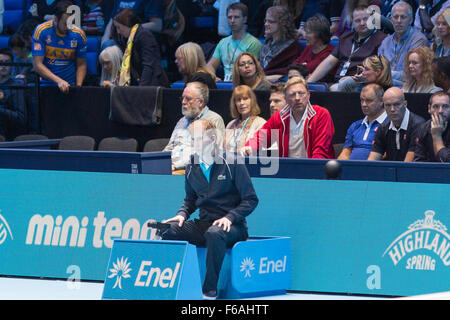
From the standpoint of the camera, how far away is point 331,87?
903 cm

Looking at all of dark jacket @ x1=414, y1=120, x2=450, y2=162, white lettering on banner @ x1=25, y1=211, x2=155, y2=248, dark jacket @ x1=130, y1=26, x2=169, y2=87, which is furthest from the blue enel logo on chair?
dark jacket @ x1=130, y1=26, x2=169, y2=87

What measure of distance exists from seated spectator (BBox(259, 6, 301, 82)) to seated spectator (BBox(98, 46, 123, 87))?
6.45 ft

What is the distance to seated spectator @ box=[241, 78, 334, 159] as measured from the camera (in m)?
7.50

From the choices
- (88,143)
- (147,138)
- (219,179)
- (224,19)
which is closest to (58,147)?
(88,143)

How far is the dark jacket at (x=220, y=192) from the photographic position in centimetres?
599

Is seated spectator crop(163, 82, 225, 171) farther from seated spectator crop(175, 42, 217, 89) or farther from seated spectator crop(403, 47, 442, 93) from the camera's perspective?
seated spectator crop(403, 47, 442, 93)

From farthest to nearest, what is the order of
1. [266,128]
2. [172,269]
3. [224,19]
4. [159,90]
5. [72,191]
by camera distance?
1. [224,19]
2. [159,90]
3. [266,128]
4. [72,191]
5. [172,269]

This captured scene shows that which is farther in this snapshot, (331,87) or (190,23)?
(190,23)

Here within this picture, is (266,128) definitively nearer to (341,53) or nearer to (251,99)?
(251,99)

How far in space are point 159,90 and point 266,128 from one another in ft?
8.01

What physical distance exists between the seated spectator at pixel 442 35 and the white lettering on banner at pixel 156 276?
4.41 metres

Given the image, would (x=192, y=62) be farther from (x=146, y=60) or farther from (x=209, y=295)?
(x=209, y=295)

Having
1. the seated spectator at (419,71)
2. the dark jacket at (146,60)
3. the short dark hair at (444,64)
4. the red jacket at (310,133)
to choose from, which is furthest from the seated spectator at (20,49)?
the short dark hair at (444,64)

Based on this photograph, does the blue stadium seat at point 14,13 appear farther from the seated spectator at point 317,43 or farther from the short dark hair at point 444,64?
the short dark hair at point 444,64
